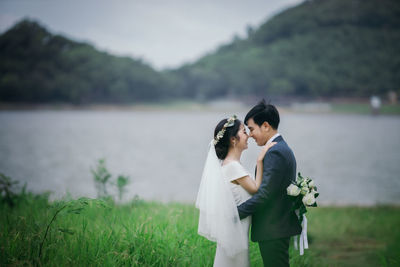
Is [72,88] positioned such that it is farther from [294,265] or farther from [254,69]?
[294,265]

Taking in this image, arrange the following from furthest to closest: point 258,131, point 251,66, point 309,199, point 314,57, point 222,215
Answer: point 314,57, point 251,66, point 258,131, point 222,215, point 309,199

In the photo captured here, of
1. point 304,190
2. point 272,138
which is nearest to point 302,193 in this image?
point 304,190

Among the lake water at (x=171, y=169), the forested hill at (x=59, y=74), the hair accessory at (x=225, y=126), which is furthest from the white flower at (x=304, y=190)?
the forested hill at (x=59, y=74)

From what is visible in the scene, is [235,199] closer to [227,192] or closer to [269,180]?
[227,192]

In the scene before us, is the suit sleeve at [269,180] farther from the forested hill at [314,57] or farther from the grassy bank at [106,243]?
the forested hill at [314,57]

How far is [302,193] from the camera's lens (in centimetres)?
300

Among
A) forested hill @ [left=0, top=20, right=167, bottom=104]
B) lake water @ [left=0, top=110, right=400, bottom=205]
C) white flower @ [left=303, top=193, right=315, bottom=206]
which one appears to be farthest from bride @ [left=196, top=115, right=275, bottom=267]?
forested hill @ [left=0, top=20, right=167, bottom=104]

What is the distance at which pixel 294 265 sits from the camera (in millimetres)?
4258

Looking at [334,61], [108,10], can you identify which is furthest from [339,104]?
Result: [108,10]

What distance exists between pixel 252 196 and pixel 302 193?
17.7 inches

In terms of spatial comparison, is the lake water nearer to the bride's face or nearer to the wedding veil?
the wedding veil

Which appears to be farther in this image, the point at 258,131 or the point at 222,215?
the point at 258,131

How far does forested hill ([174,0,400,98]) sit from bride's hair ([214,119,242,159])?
10204 centimetres

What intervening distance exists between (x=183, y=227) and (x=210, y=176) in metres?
1.68
